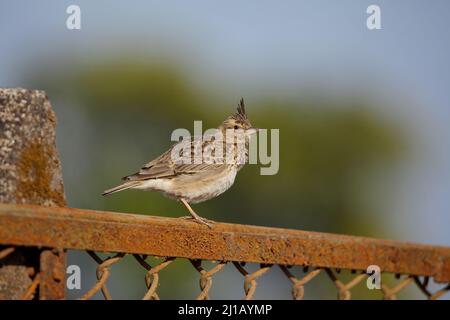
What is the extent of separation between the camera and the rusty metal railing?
10.4ft

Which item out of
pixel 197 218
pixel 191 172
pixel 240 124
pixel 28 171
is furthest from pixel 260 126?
pixel 28 171

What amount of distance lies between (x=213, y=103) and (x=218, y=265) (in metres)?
26.5

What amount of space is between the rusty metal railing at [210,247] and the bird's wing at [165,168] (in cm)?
366

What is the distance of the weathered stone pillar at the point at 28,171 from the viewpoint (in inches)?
126

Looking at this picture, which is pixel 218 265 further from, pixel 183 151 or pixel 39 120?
pixel 183 151

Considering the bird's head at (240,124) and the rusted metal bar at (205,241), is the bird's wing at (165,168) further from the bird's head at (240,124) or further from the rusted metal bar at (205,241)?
the rusted metal bar at (205,241)

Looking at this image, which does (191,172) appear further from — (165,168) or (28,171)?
(28,171)

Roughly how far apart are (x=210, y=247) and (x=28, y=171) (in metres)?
0.80

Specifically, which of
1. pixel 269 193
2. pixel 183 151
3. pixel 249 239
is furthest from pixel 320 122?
pixel 249 239

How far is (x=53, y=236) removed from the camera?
3.16 metres

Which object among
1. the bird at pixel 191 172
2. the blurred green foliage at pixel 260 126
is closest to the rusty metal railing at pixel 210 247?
the bird at pixel 191 172

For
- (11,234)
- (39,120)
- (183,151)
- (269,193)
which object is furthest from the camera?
(269,193)

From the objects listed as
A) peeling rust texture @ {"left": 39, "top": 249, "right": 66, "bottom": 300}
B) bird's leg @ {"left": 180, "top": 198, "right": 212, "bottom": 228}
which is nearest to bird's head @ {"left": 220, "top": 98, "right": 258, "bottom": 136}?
bird's leg @ {"left": 180, "top": 198, "right": 212, "bottom": 228}
